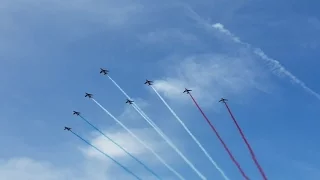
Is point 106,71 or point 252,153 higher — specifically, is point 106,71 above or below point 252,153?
above

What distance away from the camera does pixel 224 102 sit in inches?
5659

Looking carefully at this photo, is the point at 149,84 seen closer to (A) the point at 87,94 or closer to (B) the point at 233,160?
(A) the point at 87,94

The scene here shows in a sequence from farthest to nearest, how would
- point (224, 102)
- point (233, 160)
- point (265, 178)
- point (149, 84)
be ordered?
point (149, 84) → point (224, 102) → point (233, 160) → point (265, 178)

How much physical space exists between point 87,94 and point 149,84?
72.9 ft

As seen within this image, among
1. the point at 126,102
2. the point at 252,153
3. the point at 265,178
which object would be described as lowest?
the point at 265,178

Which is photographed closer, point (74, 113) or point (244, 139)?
point (244, 139)

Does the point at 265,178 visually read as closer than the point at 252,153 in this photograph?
Yes

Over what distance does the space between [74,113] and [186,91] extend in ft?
135

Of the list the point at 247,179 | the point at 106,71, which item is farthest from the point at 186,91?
the point at 247,179

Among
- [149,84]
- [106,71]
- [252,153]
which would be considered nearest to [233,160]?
[252,153]

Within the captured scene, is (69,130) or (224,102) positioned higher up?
(224,102)

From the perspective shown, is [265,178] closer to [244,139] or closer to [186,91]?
[244,139]

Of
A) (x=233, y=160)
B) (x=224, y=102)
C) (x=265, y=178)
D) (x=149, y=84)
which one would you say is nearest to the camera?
(x=265, y=178)

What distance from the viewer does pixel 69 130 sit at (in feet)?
527
